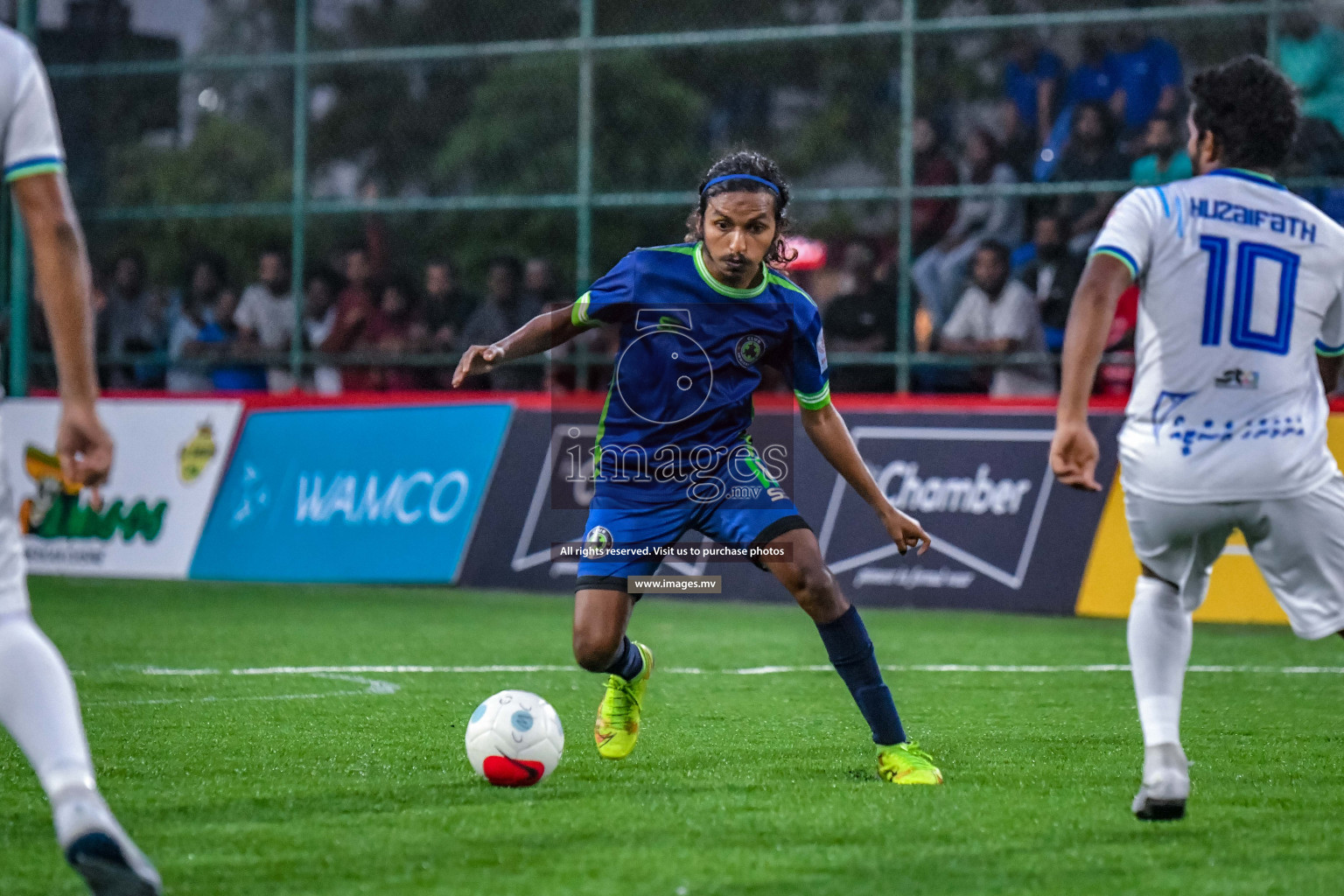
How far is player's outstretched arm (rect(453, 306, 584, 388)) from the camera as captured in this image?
5.43 metres

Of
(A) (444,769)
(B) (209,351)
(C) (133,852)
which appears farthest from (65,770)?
(B) (209,351)

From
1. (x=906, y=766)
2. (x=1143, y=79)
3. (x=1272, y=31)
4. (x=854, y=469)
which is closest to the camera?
(x=906, y=766)

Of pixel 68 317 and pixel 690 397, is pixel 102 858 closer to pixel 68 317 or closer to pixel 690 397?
pixel 68 317

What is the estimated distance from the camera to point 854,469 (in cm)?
567

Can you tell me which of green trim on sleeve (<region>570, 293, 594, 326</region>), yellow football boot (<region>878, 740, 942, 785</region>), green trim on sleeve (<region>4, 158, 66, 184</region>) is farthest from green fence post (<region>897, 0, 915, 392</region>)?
green trim on sleeve (<region>4, 158, 66, 184</region>)

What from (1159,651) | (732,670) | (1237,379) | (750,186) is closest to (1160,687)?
(1159,651)

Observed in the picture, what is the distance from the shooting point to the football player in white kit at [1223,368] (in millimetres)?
4363

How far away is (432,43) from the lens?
17266 millimetres

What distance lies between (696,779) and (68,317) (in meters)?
2.53

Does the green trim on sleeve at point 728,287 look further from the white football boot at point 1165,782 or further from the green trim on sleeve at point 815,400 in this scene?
the white football boot at point 1165,782

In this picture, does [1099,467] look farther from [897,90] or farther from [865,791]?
[865,791]

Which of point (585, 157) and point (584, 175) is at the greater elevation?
point (585, 157)

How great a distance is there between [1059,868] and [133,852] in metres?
2.06

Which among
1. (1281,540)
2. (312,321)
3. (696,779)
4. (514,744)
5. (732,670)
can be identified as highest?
(1281,540)
